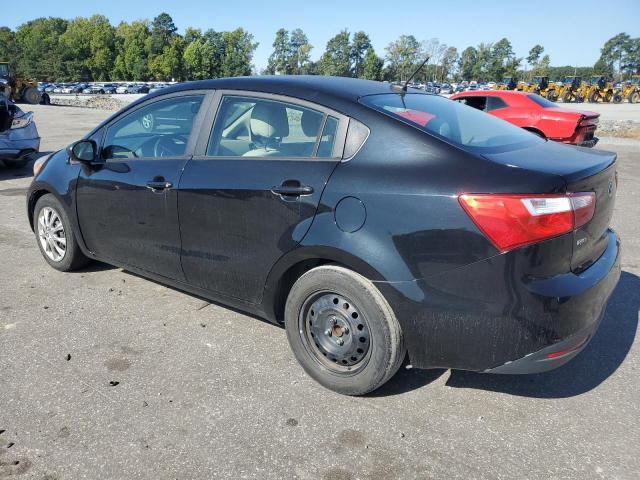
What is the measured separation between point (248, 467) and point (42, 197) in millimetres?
3404

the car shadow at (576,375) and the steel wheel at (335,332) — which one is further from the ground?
the steel wheel at (335,332)

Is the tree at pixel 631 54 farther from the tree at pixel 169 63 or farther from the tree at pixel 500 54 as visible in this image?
the tree at pixel 169 63

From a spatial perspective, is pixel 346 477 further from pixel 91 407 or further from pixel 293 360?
pixel 91 407

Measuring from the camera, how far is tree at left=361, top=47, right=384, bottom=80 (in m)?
128

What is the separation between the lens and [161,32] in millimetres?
136500

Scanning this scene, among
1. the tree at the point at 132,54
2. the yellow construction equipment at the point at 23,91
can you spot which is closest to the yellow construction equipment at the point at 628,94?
the yellow construction equipment at the point at 23,91

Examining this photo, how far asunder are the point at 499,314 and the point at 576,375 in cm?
110

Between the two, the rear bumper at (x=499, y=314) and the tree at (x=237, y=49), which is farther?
the tree at (x=237, y=49)

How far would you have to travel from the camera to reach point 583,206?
2400 mm

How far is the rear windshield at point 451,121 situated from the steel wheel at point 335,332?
1025mm

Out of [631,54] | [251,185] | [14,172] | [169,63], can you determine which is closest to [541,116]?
[251,185]

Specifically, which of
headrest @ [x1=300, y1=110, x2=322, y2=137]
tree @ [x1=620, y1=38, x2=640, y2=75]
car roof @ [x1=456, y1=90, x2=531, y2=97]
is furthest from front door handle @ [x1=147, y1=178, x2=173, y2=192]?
tree @ [x1=620, y1=38, x2=640, y2=75]

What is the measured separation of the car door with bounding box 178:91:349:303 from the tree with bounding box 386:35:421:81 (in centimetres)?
12259

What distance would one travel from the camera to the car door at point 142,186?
11.3 ft
